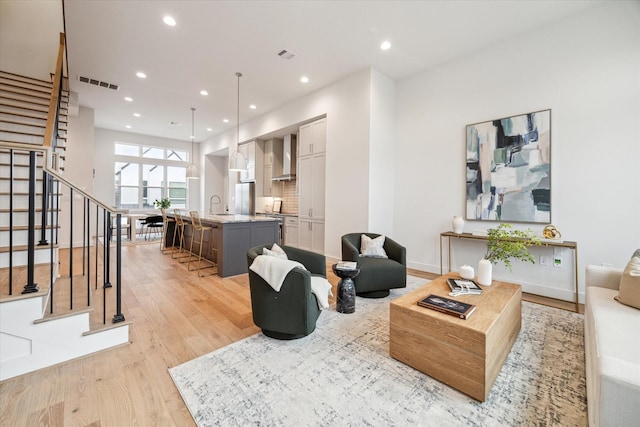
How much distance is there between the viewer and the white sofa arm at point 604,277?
2367 millimetres

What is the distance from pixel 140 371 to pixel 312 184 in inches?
170

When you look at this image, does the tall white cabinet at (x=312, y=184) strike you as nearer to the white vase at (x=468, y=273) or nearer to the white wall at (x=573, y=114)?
the white wall at (x=573, y=114)

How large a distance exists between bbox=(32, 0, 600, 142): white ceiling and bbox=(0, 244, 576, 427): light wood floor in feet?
11.4

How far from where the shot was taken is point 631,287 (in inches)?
76.0

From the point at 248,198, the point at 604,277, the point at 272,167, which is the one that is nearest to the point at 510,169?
the point at 604,277

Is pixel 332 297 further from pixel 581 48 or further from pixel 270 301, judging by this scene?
pixel 581 48


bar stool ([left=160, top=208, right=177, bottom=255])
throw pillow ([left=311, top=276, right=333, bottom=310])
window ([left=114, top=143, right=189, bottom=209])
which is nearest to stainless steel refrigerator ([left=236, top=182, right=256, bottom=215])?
bar stool ([left=160, top=208, right=177, bottom=255])

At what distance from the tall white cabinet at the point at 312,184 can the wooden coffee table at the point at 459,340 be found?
3.56m

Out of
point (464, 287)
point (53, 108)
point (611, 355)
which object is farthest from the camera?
point (53, 108)

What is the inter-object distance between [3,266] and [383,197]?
4821mm

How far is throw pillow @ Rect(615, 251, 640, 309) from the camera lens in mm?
1896

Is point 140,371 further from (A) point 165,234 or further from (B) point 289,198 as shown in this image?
(B) point 289,198

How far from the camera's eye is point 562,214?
3.35m

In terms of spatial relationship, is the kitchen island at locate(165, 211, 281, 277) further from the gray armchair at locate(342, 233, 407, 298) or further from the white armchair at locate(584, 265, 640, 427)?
the white armchair at locate(584, 265, 640, 427)
